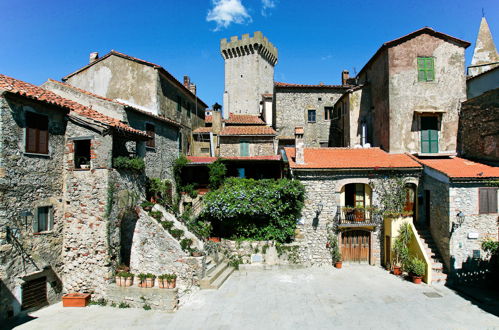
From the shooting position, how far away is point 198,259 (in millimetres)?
14773

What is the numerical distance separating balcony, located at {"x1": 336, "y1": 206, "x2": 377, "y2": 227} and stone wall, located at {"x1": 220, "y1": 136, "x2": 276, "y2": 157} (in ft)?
30.3

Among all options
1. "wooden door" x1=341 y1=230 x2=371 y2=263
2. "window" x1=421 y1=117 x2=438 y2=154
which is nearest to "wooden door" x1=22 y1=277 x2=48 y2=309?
"wooden door" x1=341 y1=230 x2=371 y2=263

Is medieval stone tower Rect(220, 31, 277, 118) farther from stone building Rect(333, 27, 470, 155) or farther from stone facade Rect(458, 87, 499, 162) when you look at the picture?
stone facade Rect(458, 87, 499, 162)

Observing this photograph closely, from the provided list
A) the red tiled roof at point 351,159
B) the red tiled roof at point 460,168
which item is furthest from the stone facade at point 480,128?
the red tiled roof at point 351,159

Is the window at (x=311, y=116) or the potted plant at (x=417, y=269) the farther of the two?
the window at (x=311, y=116)

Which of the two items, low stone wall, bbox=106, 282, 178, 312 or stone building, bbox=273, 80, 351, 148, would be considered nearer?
low stone wall, bbox=106, 282, 178, 312

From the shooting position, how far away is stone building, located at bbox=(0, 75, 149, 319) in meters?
11.8

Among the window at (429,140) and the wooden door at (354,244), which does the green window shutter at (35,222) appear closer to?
the wooden door at (354,244)

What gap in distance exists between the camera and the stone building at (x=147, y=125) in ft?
58.3

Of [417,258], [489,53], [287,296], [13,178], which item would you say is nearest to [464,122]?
[489,53]

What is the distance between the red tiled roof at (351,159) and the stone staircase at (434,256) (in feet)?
13.4

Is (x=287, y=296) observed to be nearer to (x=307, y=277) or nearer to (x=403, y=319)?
(x=307, y=277)

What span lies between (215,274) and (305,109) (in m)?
19.3

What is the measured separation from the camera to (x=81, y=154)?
15.2 meters
